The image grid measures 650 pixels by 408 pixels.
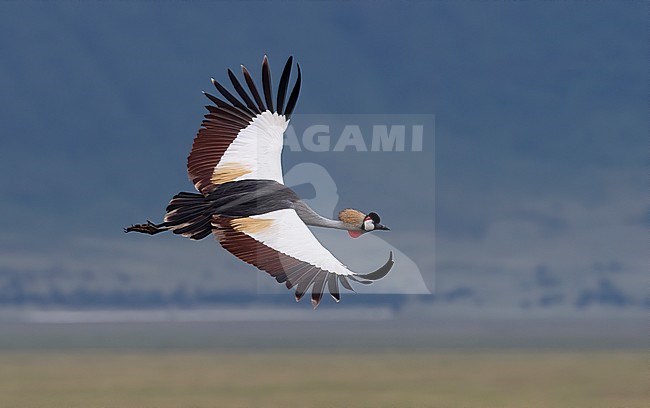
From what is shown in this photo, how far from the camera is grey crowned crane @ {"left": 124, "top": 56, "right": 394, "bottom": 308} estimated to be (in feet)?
26.3

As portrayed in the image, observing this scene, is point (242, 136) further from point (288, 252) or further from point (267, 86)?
point (288, 252)

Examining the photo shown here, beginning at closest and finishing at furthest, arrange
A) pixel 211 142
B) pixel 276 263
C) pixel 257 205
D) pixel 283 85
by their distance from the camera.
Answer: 1. pixel 276 263
2. pixel 257 205
3. pixel 283 85
4. pixel 211 142

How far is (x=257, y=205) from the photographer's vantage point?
8.66 metres

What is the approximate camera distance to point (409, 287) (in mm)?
8391

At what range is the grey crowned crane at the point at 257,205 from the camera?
802cm

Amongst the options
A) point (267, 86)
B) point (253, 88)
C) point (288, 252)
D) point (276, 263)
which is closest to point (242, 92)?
point (253, 88)

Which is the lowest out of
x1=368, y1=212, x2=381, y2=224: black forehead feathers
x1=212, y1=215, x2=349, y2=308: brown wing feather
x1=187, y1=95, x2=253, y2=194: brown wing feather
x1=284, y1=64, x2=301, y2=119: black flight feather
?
x1=212, y1=215, x2=349, y2=308: brown wing feather

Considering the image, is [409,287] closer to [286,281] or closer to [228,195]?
[286,281]

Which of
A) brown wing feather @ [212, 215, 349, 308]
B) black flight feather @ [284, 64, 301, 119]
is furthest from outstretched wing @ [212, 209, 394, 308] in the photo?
black flight feather @ [284, 64, 301, 119]

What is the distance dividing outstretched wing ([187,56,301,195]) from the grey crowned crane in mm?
11

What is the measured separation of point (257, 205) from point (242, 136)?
3.72ft

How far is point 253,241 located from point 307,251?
1.93 ft

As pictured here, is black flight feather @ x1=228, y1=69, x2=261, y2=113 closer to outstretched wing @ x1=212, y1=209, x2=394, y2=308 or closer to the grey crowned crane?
the grey crowned crane

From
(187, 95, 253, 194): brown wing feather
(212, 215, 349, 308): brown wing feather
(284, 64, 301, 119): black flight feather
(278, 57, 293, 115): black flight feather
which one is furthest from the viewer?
(284, 64, 301, 119): black flight feather
